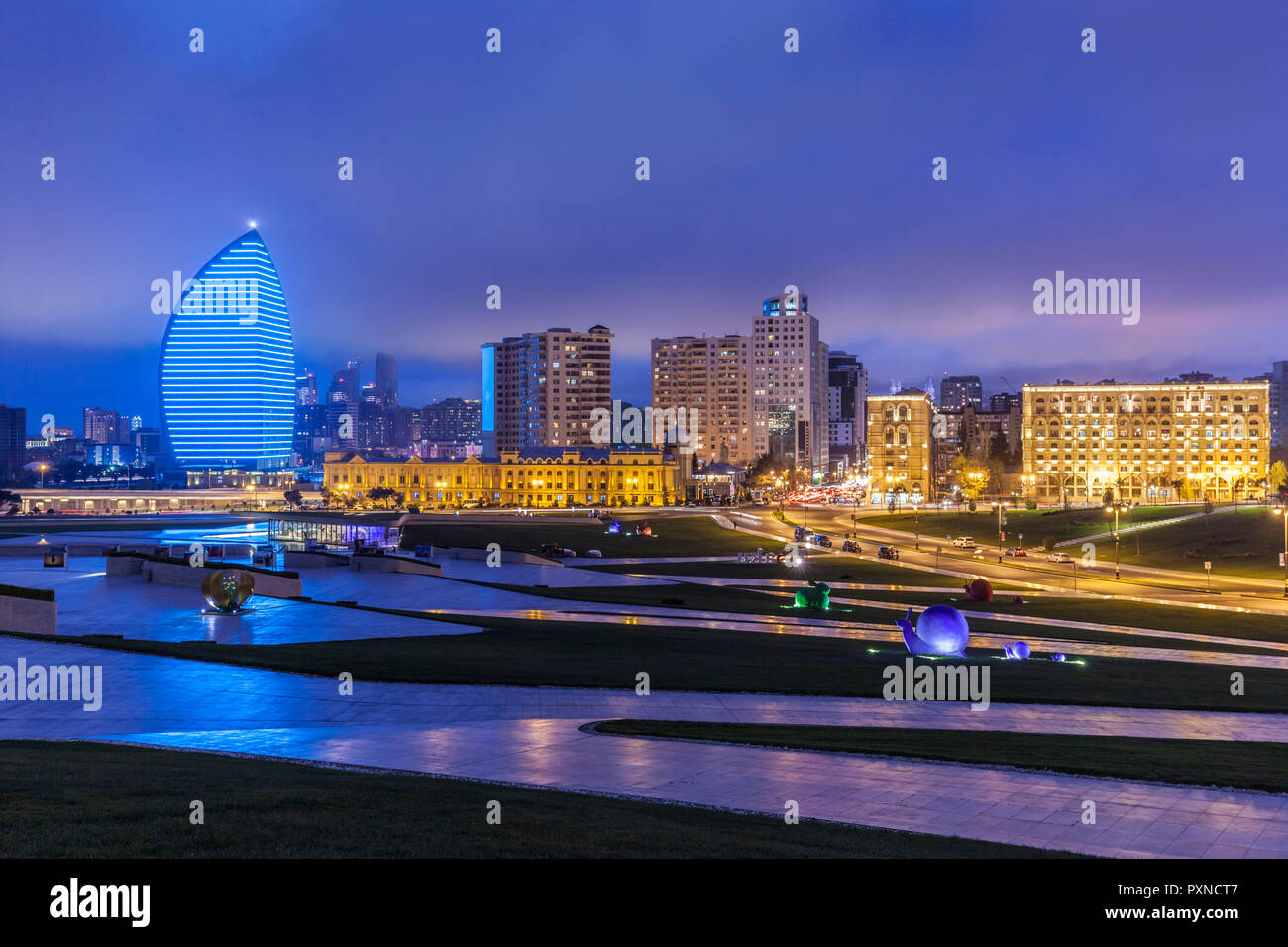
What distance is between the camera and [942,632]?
2778 cm

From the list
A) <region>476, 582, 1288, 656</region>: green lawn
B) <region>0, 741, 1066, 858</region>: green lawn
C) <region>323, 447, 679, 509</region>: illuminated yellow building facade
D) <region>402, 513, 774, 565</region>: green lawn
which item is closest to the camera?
<region>0, 741, 1066, 858</region>: green lawn

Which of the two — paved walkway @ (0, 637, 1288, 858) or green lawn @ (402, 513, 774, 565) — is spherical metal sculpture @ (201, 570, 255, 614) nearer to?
paved walkway @ (0, 637, 1288, 858)

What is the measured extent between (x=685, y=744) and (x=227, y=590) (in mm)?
25049

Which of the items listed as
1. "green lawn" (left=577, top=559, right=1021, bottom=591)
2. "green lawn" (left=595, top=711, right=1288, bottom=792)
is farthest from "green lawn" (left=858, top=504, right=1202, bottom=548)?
"green lawn" (left=595, top=711, right=1288, bottom=792)

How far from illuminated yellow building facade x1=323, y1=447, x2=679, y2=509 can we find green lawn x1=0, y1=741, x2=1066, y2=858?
165 meters

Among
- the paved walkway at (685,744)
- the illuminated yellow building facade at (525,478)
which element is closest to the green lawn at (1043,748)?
the paved walkway at (685,744)

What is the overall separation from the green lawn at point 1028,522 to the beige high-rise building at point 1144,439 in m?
61.9

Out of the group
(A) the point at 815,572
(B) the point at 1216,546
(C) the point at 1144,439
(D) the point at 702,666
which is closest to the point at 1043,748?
(D) the point at 702,666

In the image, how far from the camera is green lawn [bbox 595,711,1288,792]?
15.0 m

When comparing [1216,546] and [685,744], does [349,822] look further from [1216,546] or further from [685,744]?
Result: [1216,546]

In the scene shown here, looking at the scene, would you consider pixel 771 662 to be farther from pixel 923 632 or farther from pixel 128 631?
pixel 128 631

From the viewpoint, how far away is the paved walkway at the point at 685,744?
12366 mm
